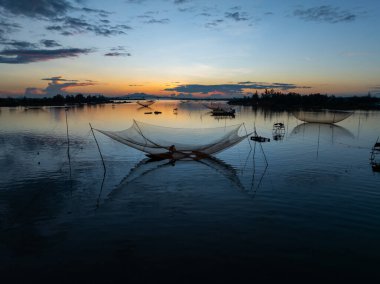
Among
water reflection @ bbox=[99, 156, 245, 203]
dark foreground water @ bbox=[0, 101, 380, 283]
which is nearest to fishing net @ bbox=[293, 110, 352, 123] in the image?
dark foreground water @ bbox=[0, 101, 380, 283]

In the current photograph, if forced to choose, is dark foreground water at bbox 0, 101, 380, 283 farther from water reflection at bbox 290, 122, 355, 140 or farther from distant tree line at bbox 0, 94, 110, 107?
distant tree line at bbox 0, 94, 110, 107

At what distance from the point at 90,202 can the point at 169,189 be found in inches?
117

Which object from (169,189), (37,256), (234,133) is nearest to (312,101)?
(234,133)

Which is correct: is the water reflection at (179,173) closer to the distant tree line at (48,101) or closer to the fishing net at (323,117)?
the fishing net at (323,117)

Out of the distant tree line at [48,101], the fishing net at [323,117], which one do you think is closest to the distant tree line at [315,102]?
the fishing net at [323,117]

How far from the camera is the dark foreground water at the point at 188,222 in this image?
6434 mm

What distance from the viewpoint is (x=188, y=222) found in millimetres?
8711

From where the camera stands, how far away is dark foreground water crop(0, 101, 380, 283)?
253 inches

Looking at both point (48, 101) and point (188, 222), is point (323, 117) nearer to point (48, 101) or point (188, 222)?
point (188, 222)

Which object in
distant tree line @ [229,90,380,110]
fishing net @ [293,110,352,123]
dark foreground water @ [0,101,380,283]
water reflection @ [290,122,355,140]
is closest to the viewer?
dark foreground water @ [0,101,380,283]

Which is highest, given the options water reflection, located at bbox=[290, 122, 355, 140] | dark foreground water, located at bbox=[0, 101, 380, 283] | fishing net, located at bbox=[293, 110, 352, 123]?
fishing net, located at bbox=[293, 110, 352, 123]

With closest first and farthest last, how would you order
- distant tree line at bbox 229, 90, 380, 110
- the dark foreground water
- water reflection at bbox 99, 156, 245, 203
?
the dark foreground water
water reflection at bbox 99, 156, 245, 203
distant tree line at bbox 229, 90, 380, 110

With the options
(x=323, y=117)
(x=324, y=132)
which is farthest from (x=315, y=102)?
(x=324, y=132)

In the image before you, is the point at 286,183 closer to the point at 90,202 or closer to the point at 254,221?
the point at 254,221
